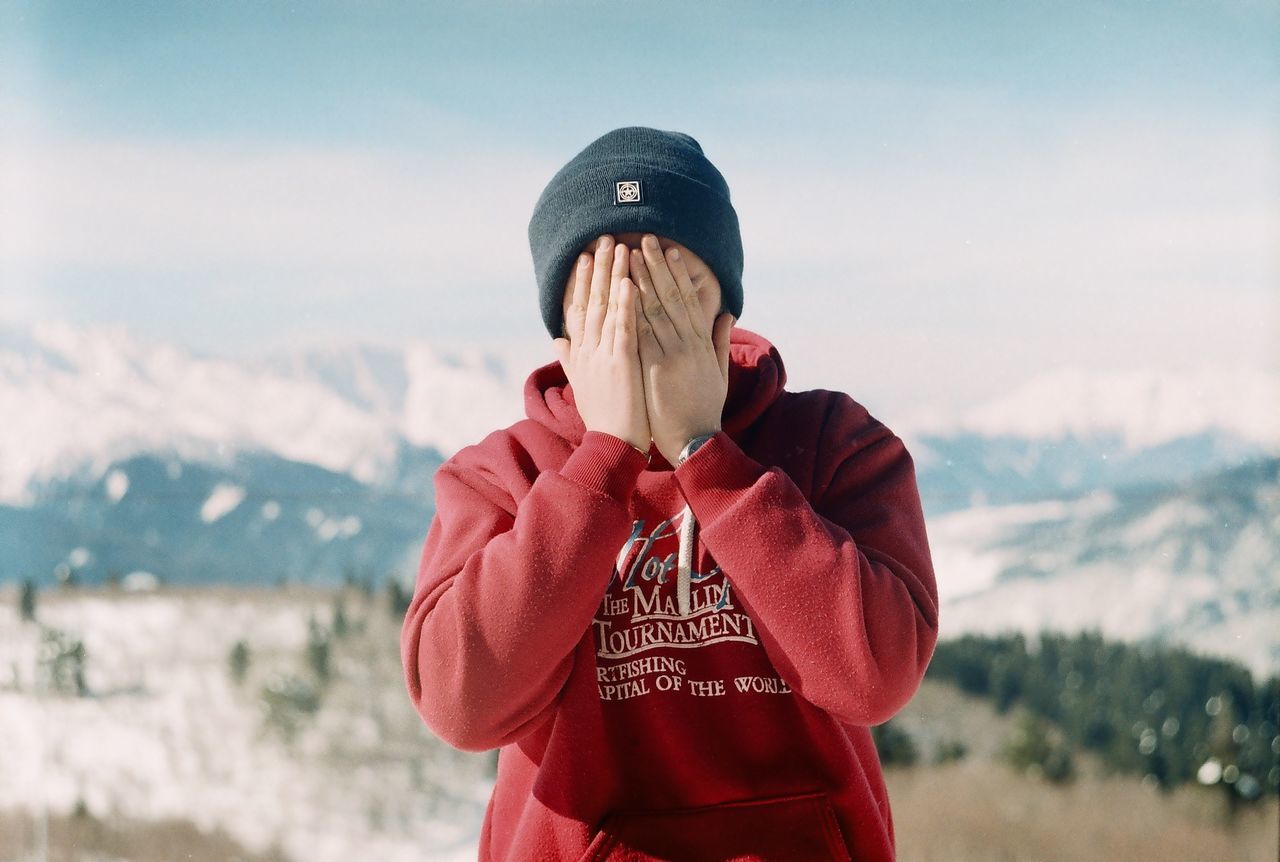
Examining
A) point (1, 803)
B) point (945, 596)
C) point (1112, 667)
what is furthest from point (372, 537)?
point (1112, 667)

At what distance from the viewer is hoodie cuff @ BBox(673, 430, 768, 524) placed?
2.41 ft

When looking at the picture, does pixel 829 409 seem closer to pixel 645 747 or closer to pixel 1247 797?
pixel 645 747

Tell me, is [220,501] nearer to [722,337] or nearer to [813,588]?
[722,337]

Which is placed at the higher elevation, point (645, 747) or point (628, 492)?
point (628, 492)

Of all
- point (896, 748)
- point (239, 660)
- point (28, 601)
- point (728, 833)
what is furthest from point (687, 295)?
point (28, 601)

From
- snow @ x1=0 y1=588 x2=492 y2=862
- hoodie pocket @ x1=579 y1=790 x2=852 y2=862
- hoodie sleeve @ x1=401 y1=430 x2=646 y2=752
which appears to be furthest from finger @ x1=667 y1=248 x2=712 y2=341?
snow @ x1=0 y1=588 x2=492 y2=862

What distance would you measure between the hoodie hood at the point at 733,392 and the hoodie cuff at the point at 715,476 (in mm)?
77

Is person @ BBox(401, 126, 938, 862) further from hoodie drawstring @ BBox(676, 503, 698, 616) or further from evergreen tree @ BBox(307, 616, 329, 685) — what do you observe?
evergreen tree @ BBox(307, 616, 329, 685)

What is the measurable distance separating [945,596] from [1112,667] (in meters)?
0.50

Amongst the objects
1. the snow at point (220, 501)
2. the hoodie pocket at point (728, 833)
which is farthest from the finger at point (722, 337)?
the snow at point (220, 501)

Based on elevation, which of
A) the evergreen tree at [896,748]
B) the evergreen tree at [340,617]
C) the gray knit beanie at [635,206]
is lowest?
the evergreen tree at [896,748]

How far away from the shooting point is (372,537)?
3.12m

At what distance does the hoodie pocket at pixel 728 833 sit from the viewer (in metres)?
0.74

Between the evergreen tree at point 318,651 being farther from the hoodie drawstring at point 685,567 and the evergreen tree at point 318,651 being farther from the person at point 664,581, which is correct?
the hoodie drawstring at point 685,567
